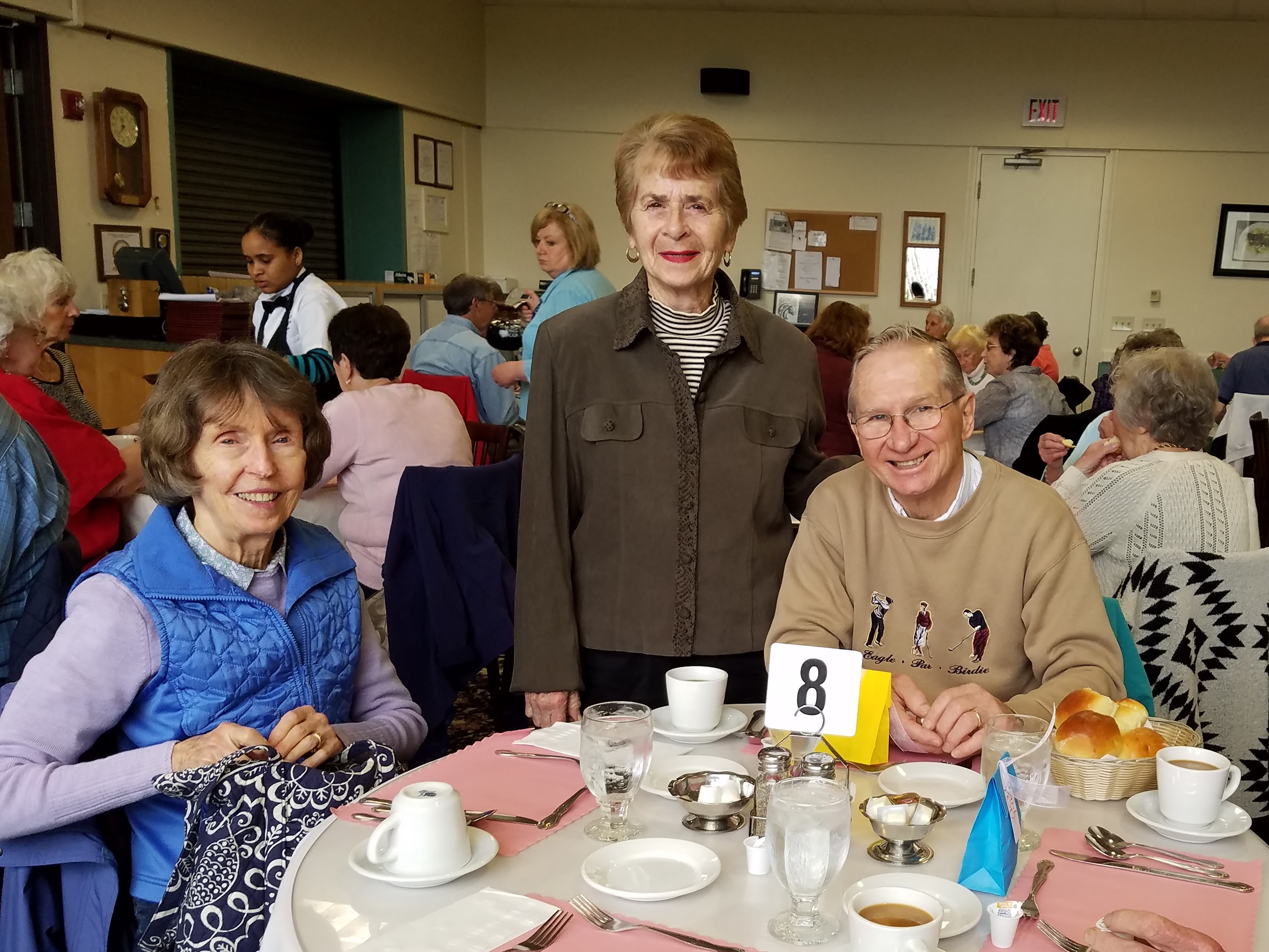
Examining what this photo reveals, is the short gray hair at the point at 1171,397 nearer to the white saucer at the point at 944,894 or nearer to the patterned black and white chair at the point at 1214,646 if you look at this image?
the patterned black and white chair at the point at 1214,646

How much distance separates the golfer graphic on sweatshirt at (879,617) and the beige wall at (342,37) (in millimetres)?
5195

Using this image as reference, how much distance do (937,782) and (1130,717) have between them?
0.91ft

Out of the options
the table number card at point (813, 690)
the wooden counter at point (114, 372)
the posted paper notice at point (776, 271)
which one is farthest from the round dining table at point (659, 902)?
the posted paper notice at point (776, 271)

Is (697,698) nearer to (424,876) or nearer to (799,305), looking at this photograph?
(424,876)

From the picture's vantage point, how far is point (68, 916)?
147 centimetres

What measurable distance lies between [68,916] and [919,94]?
910cm

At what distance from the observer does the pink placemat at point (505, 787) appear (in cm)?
127

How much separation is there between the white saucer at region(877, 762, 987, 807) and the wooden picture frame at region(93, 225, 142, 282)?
5335 mm

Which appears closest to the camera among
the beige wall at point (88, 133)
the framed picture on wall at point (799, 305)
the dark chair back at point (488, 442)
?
the dark chair back at point (488, 442)

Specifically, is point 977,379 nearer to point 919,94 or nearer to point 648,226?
point 919,94

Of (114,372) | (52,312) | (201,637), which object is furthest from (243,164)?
(201,637)

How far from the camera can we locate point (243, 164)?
7.41m

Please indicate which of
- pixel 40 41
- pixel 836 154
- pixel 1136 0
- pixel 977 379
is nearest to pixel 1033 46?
pixel 1136 0

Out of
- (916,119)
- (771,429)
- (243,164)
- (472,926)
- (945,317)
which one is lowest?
(472,926)
